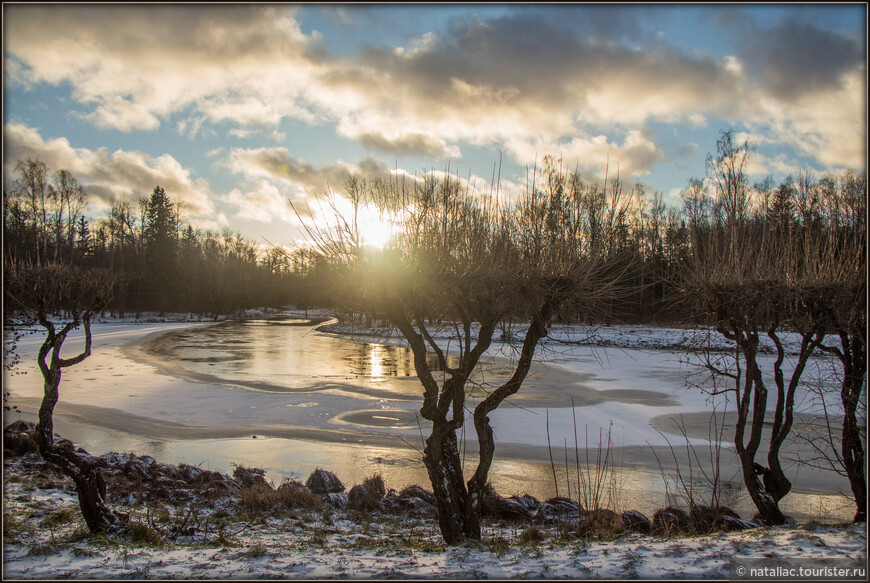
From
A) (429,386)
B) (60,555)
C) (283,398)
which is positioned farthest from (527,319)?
(283,398)

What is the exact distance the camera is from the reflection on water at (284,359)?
2164cm

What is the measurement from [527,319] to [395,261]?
2.03 metres

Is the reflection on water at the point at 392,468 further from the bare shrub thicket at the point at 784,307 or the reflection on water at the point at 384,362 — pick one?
the reflection on water at the point at 384,362

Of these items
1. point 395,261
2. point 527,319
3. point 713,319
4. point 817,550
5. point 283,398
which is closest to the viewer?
point 817,550

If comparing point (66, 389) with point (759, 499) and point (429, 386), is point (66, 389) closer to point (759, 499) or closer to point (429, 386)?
point (429, 386)

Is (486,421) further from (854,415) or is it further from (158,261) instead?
(158,261)

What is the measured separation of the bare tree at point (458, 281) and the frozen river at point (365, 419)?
1222 millimetres

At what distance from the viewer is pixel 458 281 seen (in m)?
5.88

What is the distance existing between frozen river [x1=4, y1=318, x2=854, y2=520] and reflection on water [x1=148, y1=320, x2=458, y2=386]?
195mm

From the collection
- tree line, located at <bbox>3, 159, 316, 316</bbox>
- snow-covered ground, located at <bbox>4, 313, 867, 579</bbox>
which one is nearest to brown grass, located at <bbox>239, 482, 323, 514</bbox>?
snow-covered ground, located at <bbox>4, 313, 867, 579</bbox>

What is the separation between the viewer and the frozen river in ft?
31.2

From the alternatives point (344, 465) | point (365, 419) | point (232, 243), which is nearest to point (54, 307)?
point (344, 465)

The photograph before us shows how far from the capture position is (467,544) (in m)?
5.51

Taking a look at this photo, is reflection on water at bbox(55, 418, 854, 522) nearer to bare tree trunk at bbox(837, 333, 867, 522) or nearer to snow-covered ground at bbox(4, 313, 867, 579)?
snow-covered ground at bbox(4, 313, 867, 579)
